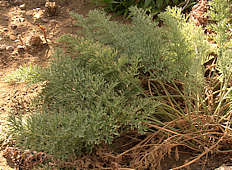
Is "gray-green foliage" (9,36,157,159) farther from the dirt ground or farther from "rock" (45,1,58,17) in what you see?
"rock" (45,1,58,17)

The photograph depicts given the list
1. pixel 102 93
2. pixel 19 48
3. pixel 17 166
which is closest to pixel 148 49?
pixel 102 93

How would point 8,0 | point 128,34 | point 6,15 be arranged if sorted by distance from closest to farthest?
1. point 128,34
2. point 6,15
3. point 8,0

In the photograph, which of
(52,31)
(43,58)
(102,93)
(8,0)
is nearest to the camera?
(102,93)

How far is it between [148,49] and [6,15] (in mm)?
2358

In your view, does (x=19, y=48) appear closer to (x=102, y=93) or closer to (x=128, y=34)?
(x=128, y=34)

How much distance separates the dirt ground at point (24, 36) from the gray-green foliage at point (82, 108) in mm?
581

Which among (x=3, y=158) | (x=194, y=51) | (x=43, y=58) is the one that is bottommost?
(x=3, y=158)

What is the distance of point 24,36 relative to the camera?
3.16m

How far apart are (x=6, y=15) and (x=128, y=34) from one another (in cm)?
207

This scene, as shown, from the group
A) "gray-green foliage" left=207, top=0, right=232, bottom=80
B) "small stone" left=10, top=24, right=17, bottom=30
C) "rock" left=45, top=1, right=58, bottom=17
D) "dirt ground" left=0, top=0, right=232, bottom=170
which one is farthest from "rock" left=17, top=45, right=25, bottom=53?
"gray-green foliage" left=207, top=0, right=232, bottom=80

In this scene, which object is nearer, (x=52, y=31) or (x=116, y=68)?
(x=116, y=68)

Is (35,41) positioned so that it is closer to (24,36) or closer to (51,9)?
(24,36)

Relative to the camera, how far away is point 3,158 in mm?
1916

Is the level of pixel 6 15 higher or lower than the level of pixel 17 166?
higher
